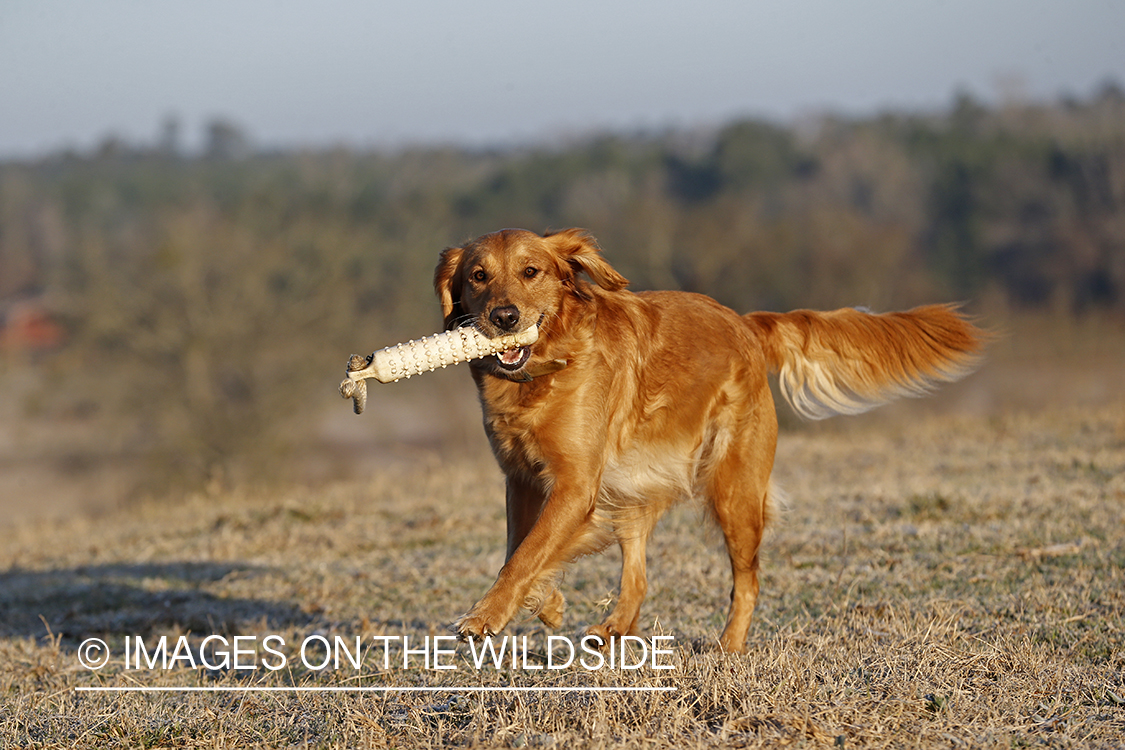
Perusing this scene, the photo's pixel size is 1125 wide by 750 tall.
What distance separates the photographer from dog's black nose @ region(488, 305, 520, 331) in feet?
13.9

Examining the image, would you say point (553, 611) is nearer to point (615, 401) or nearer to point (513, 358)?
point (615, 401)

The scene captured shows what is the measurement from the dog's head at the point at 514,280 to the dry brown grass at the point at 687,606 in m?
1.32

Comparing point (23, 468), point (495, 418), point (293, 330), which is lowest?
point (23, 468)

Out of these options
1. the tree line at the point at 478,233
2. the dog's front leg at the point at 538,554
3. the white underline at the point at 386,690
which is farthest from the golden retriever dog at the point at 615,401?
the tree line at the point at 478,233

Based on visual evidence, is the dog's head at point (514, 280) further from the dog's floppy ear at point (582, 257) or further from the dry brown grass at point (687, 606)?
the dry brown grass at point (687, 606)

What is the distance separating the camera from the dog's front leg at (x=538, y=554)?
3812 mm

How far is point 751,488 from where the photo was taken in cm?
506

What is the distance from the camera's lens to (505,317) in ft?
13.9

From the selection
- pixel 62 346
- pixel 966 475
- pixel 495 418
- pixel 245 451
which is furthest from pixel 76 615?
pixel 62 346

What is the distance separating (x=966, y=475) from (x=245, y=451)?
16391 mm

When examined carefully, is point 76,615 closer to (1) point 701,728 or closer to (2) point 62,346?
(1) point 701,728

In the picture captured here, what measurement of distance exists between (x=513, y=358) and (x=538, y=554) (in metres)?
0.80

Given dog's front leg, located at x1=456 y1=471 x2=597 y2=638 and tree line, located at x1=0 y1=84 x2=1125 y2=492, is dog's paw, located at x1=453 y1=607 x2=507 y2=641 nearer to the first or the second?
dog's front leg, located at x1=456 y1=471 x2=597 y2=638

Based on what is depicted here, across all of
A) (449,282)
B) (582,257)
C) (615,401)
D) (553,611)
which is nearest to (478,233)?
(449,282)
